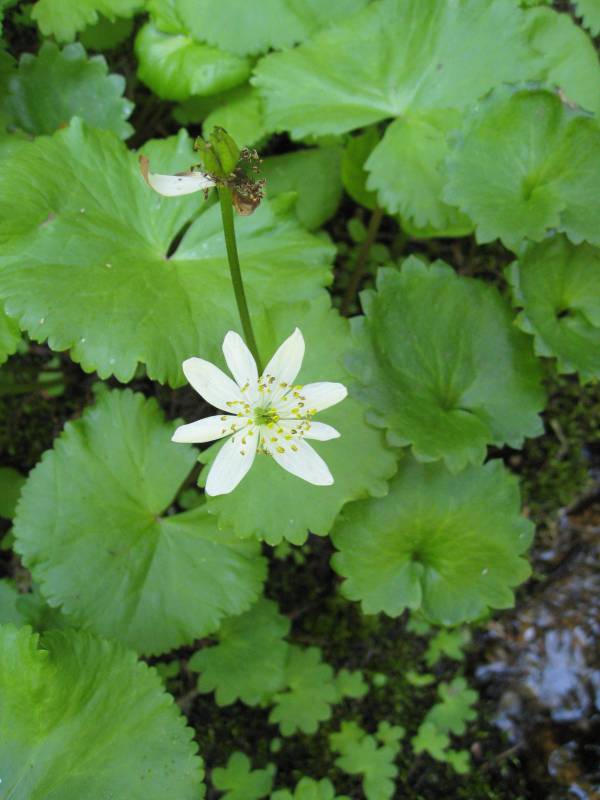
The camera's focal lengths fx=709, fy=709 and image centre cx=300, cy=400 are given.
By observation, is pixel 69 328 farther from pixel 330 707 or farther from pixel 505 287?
pixel 505 287

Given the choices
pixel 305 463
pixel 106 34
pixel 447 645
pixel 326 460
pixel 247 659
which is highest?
pixel 106 34

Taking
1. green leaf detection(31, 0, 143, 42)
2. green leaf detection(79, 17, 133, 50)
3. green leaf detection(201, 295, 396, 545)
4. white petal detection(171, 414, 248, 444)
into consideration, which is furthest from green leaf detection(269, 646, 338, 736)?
green leaf detection(79, 17, 133, 50)

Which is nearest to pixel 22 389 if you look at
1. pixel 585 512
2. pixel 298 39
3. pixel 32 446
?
pixel 32 446

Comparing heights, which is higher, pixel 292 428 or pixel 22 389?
pixel 292 428

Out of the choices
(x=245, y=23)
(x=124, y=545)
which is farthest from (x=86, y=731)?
(x=245, y=23)

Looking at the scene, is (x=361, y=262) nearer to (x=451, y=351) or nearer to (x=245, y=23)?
(x=451, y=351)

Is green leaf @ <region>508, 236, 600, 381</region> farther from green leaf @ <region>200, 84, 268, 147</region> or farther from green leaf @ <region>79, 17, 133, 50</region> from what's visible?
green leaf @ <region>79, 17, 133, 50</region>
